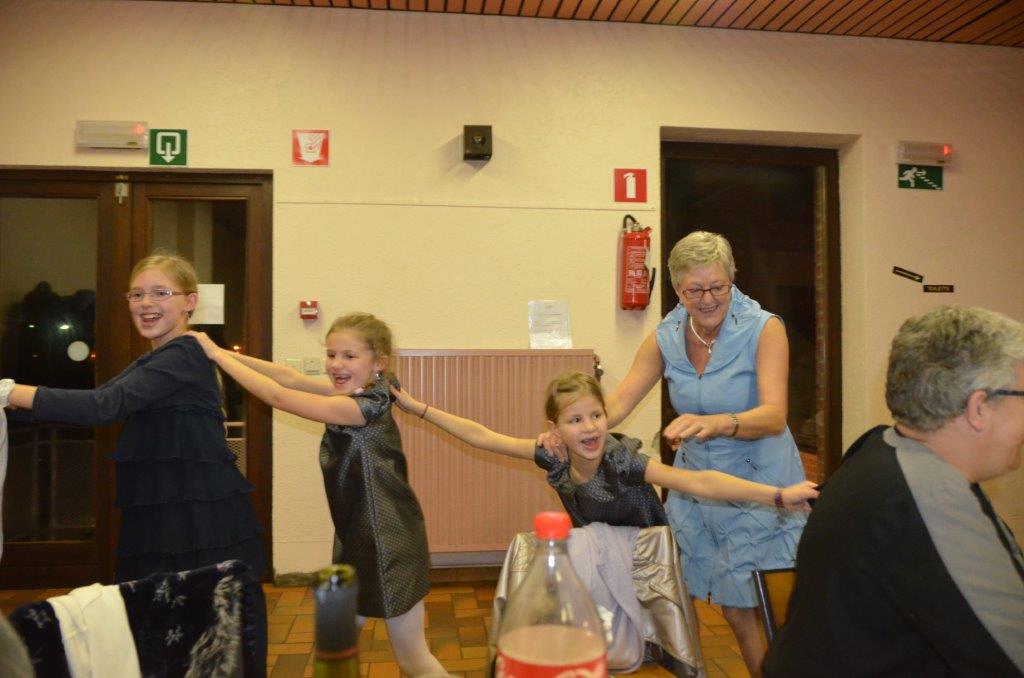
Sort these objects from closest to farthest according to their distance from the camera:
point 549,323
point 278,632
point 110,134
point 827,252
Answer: point 278,632
point 110,134
point 549,323
point 827,252

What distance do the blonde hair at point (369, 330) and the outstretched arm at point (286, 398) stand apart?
0.20 metres

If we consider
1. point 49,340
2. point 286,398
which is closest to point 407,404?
point 286,398

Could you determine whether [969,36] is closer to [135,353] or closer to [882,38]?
[882,38]

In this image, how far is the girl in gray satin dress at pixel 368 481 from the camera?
1.90 metres

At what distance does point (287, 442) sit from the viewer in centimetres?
375

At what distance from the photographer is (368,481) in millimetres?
1968

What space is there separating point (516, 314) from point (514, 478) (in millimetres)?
880

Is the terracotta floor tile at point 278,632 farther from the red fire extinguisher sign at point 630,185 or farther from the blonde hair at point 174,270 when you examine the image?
the red fire extinguisher sign at point 630,185

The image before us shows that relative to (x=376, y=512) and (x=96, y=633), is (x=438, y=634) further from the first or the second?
(x=96, y=633)

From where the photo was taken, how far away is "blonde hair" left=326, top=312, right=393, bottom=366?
209 cm

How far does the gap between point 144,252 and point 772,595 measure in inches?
143

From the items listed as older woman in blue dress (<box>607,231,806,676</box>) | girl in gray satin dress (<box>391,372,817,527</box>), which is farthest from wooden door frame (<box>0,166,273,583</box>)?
older woman in blue dress (<box>607,231,806,676</box>)

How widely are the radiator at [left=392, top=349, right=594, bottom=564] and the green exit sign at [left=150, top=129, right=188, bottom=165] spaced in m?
1.53

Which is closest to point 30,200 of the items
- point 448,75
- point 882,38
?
point 448,75
